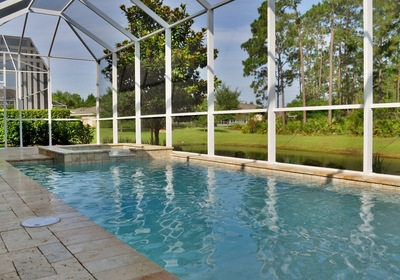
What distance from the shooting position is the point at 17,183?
20.3 feet

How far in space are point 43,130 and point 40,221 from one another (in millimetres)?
14379

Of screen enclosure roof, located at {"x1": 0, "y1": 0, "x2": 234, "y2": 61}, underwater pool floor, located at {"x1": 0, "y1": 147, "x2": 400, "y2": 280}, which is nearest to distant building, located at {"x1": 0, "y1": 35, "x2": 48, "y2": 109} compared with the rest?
screen enclosure roof, located at {"x1": 0, "y1": 0, "x2": 234, "y2": 61}

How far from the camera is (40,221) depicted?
3.76m

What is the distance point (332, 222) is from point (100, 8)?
11.8m

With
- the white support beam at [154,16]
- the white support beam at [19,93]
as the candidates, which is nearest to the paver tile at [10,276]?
the white support beam at [154,16]

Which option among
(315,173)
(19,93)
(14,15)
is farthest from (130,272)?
(19,93)

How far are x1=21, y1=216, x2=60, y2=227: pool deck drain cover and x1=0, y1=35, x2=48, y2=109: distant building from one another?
13.5m

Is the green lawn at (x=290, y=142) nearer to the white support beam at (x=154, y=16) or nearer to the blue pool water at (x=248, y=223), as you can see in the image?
the blue pool water at (x=248, y=223)

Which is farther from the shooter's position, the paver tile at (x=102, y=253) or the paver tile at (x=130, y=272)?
the paver tile at (x=102, y=253)

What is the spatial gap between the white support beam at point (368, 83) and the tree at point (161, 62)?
195 inches

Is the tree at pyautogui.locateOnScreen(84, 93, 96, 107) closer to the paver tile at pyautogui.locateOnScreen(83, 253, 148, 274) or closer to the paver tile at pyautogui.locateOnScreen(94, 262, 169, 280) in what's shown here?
the paver tile at pyautogui.locateOnScreen(83, 253, 148, 274)

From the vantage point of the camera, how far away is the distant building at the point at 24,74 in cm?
1523

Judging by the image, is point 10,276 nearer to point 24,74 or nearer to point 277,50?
point 277,50

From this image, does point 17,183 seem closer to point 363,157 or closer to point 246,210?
point 246,210
